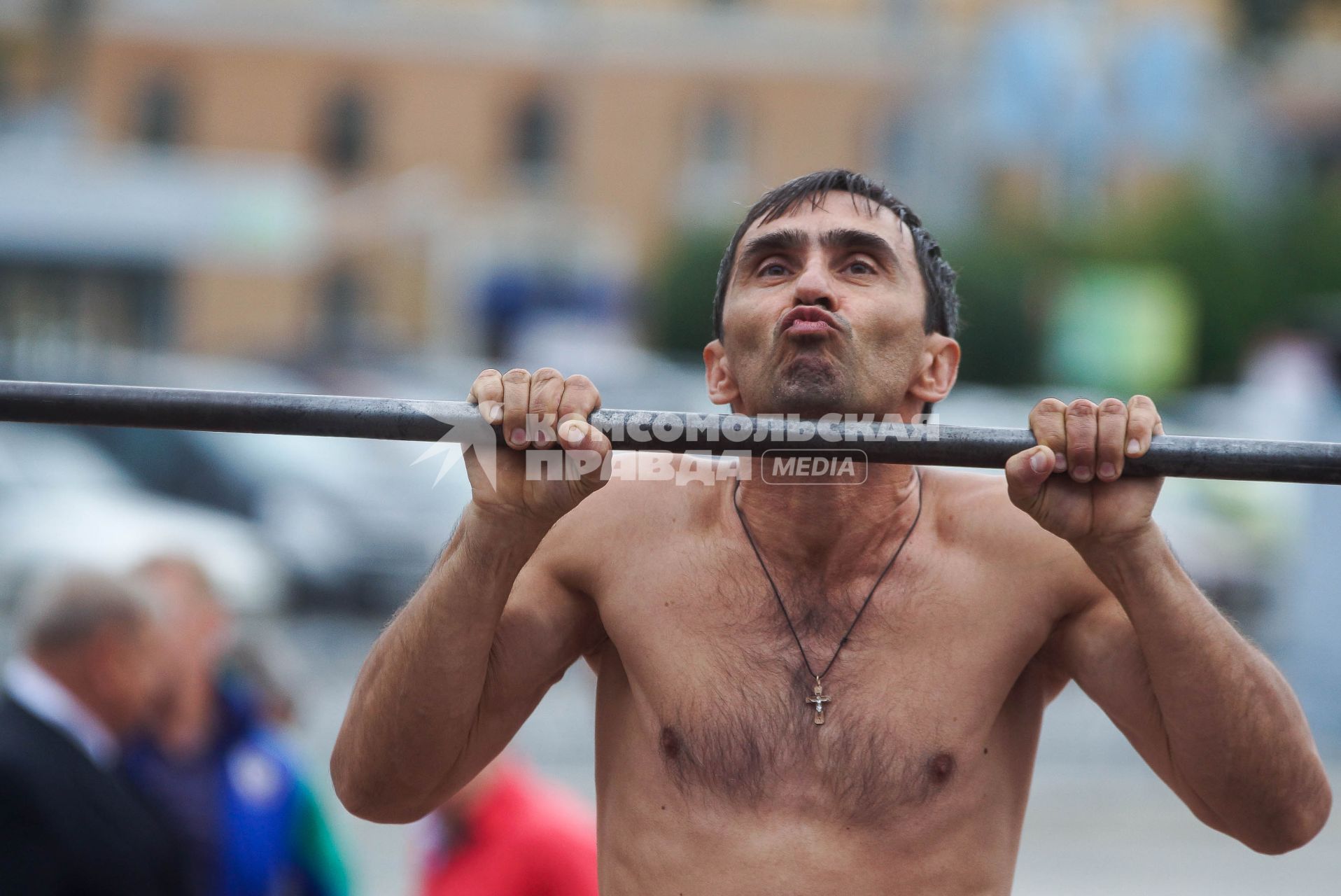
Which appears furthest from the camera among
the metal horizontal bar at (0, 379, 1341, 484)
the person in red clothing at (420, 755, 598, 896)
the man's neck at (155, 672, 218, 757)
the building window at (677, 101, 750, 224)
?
the building window at (677, 101, 750, 224)

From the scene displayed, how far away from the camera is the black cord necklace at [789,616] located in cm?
298

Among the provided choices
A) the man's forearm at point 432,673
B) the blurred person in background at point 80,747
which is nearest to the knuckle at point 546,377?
the man's forearm at point 432,673

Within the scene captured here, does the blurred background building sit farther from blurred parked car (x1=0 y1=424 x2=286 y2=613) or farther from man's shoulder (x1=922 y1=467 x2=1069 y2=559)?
man's shoulder (x1=922 y1=467 x2=1069 y2=559)

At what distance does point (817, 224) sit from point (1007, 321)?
2688 centimetres

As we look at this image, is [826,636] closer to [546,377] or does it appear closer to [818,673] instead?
[818,673]

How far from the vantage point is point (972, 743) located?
9.69 feet

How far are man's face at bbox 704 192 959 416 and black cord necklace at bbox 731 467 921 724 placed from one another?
7.7 inches

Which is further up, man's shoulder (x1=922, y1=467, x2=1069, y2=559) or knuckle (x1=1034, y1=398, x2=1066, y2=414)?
knuckle (x1=1034, y1=398, x2=1066, y2=414)

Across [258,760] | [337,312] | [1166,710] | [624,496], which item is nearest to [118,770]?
[258,760]

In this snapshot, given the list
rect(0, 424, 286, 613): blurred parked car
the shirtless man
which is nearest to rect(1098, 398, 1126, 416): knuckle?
the shirtless man

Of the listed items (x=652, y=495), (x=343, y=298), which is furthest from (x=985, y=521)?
(x=343, y=298)

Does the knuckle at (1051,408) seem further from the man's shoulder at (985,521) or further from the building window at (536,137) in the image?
the building window at (536,137)

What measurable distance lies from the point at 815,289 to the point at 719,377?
1.10 feet

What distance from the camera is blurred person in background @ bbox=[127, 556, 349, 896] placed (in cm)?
478
